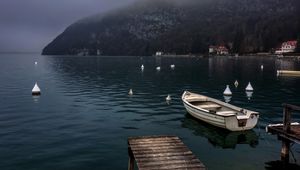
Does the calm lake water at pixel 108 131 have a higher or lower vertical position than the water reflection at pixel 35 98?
lower

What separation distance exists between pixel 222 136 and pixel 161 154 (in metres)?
13.3

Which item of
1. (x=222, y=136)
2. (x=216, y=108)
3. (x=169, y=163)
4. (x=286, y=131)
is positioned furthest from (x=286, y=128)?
(x=216, y=108)

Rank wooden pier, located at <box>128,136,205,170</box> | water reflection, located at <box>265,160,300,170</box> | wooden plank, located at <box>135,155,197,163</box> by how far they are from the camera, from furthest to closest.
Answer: water reflection, located at <box>265,160,300,170</box>
wooden plank, located at <box>135,155,197,163</box>
wooden pier, located at <box>128,136,205,170</box>

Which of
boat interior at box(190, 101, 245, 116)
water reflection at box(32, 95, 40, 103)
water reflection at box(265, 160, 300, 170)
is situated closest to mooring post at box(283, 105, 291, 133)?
water reflection at box(265, 160, 300, 170)

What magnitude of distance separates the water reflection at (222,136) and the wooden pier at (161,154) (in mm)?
9331

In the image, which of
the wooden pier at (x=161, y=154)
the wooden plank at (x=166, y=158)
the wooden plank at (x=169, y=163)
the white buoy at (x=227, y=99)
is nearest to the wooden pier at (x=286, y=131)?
the wooden pier at (x=161, y=154)

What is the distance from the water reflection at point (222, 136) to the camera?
26.8 metres

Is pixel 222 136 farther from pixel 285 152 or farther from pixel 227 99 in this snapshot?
pixel 227 99

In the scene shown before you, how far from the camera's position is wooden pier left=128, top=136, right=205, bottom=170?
50.0 ft

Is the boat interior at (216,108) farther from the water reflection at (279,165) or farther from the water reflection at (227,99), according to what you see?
the water reflection at (227,99)

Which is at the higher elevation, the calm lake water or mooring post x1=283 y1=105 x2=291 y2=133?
mooring post x1=283 y1=105 x2=291 y2=133

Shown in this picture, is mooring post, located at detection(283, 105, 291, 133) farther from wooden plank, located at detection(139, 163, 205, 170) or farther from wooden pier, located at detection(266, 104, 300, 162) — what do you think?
wooden plank, located at detection(139, 163, 205, 170)

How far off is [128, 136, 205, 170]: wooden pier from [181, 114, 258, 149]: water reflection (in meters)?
9.33

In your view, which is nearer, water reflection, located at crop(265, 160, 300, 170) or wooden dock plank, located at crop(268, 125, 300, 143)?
wooden dock plank, located at crop(268, 125, 300, 143)
